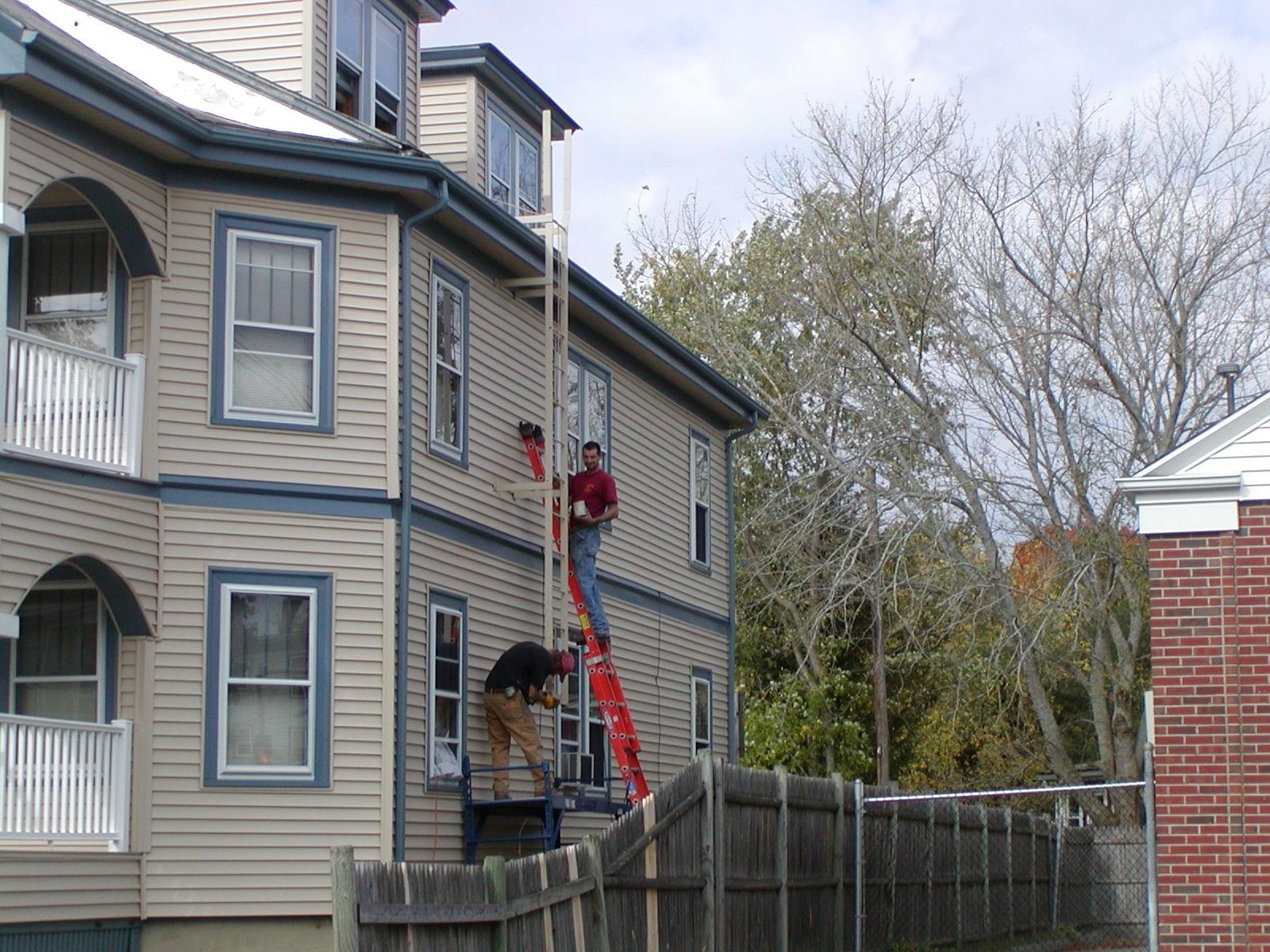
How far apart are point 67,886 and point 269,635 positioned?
2.68m

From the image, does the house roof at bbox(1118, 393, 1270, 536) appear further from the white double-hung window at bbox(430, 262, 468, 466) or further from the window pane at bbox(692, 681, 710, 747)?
the window pane at bbox(692, 681, 710, 747)

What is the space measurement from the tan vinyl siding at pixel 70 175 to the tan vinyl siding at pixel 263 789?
2.47 meters

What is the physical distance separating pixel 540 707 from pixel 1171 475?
750 centimetres

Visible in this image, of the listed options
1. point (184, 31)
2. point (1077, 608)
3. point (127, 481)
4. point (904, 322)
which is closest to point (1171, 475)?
point (127, 481)

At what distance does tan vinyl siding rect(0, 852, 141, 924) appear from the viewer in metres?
12.9

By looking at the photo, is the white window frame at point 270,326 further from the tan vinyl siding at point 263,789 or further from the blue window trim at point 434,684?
the blue window trim at point 434,684

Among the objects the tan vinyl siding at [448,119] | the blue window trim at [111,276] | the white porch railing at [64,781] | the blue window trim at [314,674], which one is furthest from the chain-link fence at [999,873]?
the tan vinyl siding at [448,119]

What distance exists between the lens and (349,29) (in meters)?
19.0

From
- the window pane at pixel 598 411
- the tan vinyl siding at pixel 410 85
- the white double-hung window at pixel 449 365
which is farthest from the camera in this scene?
the window pane at pixel 598 411

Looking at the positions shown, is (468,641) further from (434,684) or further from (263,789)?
(263,789)

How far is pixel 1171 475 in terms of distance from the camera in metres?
13.3

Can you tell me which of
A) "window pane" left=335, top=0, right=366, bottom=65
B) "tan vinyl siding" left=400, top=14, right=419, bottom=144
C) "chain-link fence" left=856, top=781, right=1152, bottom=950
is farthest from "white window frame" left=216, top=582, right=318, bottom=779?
"tan vinyl siding" left=400, top=14, right=419, bottom=144

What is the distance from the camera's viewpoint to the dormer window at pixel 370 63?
18875mm

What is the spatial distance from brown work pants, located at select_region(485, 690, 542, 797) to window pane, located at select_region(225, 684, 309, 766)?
96.8 inches
